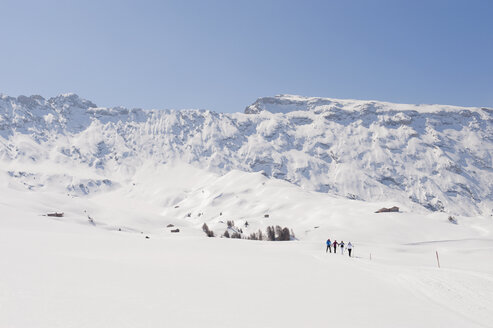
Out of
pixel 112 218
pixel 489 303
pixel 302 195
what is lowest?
pixel 489 303

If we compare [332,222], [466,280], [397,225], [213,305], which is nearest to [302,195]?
[332,222]

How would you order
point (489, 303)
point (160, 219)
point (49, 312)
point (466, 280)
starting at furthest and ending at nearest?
1. point (160, 219)
2. point (466, 280)
3. point (489, 303)
4. point (49, 312)

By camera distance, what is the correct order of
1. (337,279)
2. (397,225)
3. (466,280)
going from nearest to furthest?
(337,279), (466,280), (397,225)

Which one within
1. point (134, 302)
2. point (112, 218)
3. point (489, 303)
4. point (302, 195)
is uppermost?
point (302, 195)

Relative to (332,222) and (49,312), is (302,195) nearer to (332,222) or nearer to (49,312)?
(332,222)

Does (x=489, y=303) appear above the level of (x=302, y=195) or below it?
below

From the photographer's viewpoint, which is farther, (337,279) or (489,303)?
(337,279)

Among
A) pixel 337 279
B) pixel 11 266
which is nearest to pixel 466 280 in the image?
pixel 337 279

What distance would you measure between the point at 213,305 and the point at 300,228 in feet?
378

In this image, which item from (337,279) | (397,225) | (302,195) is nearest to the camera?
(337,279)

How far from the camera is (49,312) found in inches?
355

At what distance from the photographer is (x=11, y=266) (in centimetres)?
1452

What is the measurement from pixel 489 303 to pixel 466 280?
5197 mm

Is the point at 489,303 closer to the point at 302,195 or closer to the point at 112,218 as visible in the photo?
the point at 112,218
